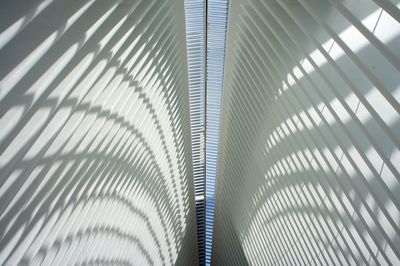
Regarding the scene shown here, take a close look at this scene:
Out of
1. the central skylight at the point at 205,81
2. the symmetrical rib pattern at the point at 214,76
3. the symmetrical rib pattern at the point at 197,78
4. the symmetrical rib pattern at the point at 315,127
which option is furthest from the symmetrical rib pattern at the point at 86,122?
the symmetrical rib pattern at the point at 315,127

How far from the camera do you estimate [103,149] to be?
26.0 feet

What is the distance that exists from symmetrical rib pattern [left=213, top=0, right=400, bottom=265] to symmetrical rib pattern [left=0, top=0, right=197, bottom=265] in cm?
228

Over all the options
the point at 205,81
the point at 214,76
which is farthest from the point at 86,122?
the point at 205,81

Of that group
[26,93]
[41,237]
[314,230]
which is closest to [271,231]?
[314,230]

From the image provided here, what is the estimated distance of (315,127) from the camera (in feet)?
22.5

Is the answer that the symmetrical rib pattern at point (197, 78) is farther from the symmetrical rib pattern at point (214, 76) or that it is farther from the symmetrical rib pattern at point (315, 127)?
the symmetrical rib pattern at point (315, 127)

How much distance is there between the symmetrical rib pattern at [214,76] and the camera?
1039cm

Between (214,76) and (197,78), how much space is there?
625mm

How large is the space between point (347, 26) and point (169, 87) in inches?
246

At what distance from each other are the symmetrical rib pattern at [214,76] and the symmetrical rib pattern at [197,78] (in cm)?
19

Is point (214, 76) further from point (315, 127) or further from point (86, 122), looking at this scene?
point (86, 122)

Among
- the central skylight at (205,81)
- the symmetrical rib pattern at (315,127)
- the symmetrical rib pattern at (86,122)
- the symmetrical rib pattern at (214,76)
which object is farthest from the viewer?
the central skylight at (205,81)

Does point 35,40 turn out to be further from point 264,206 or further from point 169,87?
point 264,206

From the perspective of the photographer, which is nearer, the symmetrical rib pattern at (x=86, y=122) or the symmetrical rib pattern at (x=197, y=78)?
the symmetrical rib pattern at (x=86, y=122)
